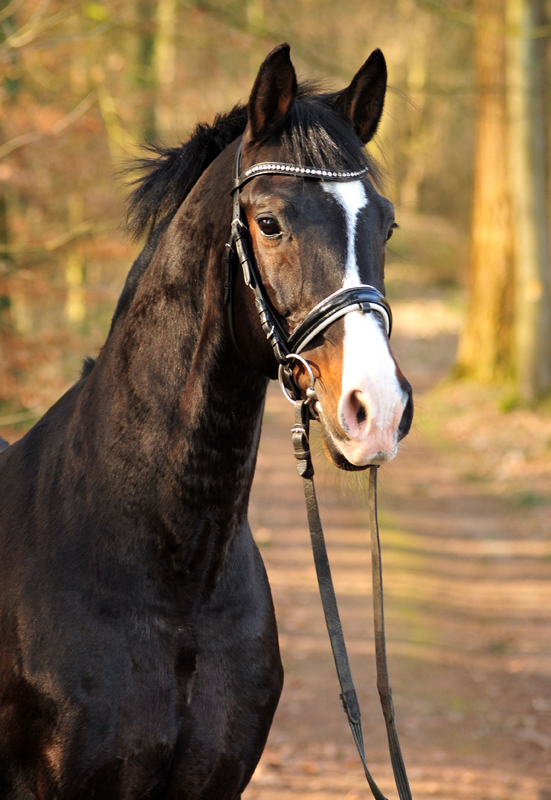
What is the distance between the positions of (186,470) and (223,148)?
1.03 meters

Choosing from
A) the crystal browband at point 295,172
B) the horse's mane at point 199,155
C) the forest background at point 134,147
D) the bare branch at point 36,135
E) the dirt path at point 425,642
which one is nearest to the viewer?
the crystal browband at point 295,172

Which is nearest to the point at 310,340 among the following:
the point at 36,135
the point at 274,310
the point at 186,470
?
the point at 274,310

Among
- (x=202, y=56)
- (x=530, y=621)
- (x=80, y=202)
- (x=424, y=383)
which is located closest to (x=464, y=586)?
(x=530, y=621)

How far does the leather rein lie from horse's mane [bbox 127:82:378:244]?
0.07 meters

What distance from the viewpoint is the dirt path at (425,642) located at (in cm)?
426

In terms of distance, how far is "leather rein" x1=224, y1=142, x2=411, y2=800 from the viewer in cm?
184

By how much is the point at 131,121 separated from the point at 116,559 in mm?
9425

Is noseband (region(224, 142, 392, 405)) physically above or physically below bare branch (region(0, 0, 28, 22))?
below

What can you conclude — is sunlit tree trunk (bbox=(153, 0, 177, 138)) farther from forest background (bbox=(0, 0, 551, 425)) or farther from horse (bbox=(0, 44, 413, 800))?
horse (bbox=(0, 44, 413, 800))

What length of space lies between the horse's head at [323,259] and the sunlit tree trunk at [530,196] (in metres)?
9.44

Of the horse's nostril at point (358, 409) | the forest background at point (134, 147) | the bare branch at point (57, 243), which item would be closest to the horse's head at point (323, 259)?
the horse's nostril at point (358, 409)

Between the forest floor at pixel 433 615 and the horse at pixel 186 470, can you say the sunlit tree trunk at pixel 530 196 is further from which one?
the horse at pixel 186 470

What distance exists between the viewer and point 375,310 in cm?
182

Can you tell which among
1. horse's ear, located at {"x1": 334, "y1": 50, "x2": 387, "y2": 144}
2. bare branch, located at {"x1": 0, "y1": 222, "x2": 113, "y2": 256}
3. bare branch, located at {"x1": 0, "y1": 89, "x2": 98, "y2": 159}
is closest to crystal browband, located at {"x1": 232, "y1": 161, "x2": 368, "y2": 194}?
horse's ear, located at {"x1": 334, "y1": 50, "x2": 387, "y2": 144}
